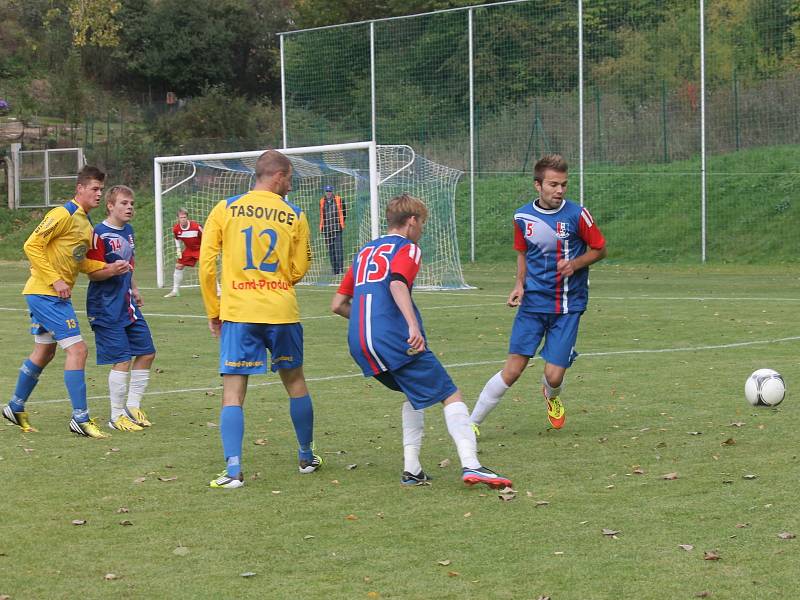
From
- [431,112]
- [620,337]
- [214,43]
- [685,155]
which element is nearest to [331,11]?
[214,43]

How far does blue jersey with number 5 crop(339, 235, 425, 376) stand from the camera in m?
6.65

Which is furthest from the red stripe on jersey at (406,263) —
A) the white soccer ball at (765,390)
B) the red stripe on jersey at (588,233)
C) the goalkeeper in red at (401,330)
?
the white soccer ball at (765,390)

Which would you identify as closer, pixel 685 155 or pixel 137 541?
pixel 137 541

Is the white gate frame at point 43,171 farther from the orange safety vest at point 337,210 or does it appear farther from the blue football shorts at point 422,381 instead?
the blue football shorts at point 422,381

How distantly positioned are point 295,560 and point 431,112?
24.8m

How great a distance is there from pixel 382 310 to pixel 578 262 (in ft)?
6.48

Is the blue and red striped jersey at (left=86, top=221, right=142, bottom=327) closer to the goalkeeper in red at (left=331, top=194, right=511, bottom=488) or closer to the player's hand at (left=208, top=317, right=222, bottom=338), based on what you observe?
the player's hand at (left=208, top=317, right=222, bottom=338)

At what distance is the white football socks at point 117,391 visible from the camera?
8906mm

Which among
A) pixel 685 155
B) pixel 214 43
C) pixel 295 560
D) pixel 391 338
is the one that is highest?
pixel 214 43

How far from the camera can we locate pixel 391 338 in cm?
665

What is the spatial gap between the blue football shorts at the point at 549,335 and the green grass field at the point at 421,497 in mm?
528

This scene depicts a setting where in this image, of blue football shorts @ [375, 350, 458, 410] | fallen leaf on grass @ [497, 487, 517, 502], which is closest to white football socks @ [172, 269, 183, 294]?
blue football shorts @ [375, 350, 458, 410]

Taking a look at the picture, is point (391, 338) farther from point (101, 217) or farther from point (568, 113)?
point (101, 217)

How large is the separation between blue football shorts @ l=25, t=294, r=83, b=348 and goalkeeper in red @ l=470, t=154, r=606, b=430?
2.82 m
